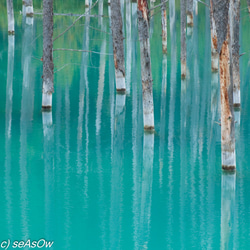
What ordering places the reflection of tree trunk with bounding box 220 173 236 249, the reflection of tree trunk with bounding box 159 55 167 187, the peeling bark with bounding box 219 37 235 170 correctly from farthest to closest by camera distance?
the reflection of tree trunk with bounding box 159 55 167 187
the peeling bark with bounding box 219 37 235 170
the reflection of tree trunk with bounding box 220 173 236 249

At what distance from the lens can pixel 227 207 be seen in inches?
371

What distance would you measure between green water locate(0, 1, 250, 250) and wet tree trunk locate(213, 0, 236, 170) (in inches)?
27.9

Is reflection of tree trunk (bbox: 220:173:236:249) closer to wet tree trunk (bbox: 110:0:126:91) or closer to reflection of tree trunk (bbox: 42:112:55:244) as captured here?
reflection of tree trunk (bbox: 42:112:55:244)

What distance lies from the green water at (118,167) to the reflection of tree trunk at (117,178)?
23mm

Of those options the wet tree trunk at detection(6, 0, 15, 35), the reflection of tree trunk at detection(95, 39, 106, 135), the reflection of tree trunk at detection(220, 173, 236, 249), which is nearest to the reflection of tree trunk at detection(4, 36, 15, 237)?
the reflection of tree trunk at detection(95, 39, 106, 135)

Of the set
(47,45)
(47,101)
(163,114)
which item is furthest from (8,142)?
(163,114)

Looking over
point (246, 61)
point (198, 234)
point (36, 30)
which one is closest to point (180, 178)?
point (198, 234)

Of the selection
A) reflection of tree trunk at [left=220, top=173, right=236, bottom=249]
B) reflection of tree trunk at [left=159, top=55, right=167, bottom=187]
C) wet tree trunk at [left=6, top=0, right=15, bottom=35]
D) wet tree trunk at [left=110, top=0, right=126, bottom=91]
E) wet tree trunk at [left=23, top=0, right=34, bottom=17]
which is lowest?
reflection of tree trunk at [left=220, top=173, right=236, bottom=249]

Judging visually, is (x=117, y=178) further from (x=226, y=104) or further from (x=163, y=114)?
(x=163, y=114)

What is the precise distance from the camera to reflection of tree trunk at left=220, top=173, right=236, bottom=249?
26.8 ft

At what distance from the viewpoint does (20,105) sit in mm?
16391

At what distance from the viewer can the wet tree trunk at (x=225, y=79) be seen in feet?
31.9

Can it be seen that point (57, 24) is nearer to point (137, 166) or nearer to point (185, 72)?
point (185, 72)

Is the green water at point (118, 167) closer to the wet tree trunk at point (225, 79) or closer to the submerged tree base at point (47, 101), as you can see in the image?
the submerged tree base at point (47, 101)
